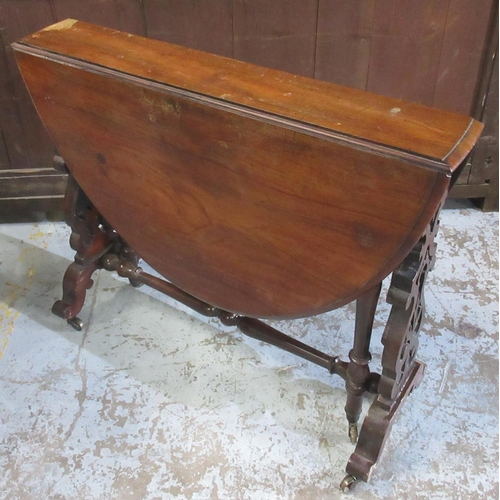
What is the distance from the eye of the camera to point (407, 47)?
1.92 meters

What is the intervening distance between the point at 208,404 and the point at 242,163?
2.49 ft

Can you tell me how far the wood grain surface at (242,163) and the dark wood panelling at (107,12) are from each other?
417 mm

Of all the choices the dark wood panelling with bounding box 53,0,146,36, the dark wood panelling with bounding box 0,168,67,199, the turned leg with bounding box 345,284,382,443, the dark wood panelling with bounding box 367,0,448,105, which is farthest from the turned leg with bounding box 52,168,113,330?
the dark wood panelling with bounding box 367,0,448,105

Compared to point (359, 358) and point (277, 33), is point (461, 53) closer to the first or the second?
point (277, 33)

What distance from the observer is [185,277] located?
146cm

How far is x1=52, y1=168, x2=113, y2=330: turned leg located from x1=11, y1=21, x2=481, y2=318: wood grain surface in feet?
0.57

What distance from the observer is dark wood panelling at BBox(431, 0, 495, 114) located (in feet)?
6.13

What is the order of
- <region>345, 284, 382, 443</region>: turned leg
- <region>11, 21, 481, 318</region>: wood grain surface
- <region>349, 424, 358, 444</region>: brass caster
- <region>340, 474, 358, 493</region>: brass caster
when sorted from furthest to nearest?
<region>349, 424, 358, 444</region>: brass caster → <region>340, 474, 358, 493</region>: brass caster → <region>345, 284, 382, 443</region>: turned leg → <region>11, 21, 481, 318</region>: wood grain surface

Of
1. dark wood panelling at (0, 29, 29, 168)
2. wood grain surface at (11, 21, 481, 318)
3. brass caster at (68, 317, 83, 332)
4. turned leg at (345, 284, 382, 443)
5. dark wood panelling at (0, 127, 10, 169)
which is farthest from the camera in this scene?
dark wood panelling at (0, 127, 10, 169)

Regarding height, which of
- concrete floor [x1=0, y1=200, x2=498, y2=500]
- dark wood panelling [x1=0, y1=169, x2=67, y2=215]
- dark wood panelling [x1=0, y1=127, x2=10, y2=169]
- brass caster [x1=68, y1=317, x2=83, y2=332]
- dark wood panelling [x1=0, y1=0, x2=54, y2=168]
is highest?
dark wood panelling [x1=0, y1=0, x2=54, y2=168]

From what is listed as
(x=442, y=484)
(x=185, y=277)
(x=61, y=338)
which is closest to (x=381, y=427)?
(x=442, y=484)

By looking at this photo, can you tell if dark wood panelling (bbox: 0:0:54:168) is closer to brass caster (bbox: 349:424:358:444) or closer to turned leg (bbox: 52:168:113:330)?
turned leg (bbox: 52:168:113:330)

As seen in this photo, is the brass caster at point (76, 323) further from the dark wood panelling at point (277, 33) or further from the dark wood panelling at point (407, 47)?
the dark wood panelling at point (407, 47)

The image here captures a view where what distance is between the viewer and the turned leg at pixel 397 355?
1.19 m
